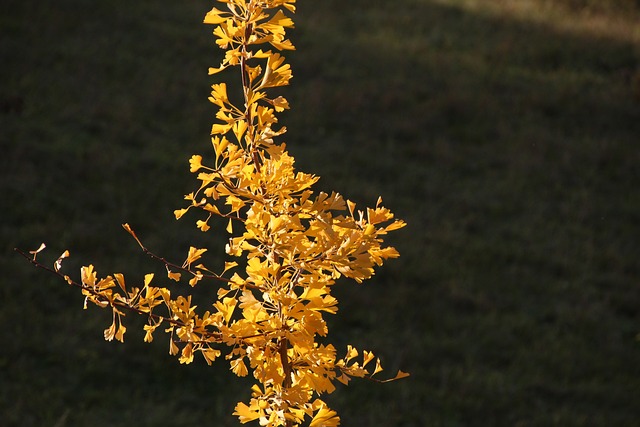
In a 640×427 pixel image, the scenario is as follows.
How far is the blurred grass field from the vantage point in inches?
197

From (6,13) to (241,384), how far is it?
23.3 ft

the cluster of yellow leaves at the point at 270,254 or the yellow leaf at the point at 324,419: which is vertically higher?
the cluster of yellow leaves at the point at 270,254

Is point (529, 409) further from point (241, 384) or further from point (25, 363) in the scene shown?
point (25, 363)

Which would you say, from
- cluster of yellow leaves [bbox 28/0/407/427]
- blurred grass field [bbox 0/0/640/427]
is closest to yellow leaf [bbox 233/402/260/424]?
cluster of yellow leaves [bbox 28/0/407/427]

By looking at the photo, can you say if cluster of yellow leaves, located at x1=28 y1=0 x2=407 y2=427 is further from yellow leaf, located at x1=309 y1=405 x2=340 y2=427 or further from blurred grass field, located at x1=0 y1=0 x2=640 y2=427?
blurred grass field, located at x1=0 y1=0 x2=640 y2=427

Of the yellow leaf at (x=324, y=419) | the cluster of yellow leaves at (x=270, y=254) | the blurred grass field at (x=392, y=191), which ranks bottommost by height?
the blurred grass field at (x=392, y=191)

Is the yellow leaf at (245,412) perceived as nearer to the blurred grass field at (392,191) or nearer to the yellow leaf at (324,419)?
the yellow leaf at (324,419)

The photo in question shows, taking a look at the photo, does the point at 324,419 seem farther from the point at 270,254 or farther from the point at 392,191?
the point at 392,191

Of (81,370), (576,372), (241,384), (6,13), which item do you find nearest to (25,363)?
(81,370)

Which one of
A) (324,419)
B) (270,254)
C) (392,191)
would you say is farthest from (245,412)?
(392,191)

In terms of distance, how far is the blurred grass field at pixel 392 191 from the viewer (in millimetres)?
5016

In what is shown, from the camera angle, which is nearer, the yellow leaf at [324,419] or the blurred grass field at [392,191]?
the yellow leaf at [324,419]

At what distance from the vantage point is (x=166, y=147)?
25.8 feet

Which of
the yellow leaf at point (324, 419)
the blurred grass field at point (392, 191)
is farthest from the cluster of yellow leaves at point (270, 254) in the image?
the blurred grass field at point (392, 191)
